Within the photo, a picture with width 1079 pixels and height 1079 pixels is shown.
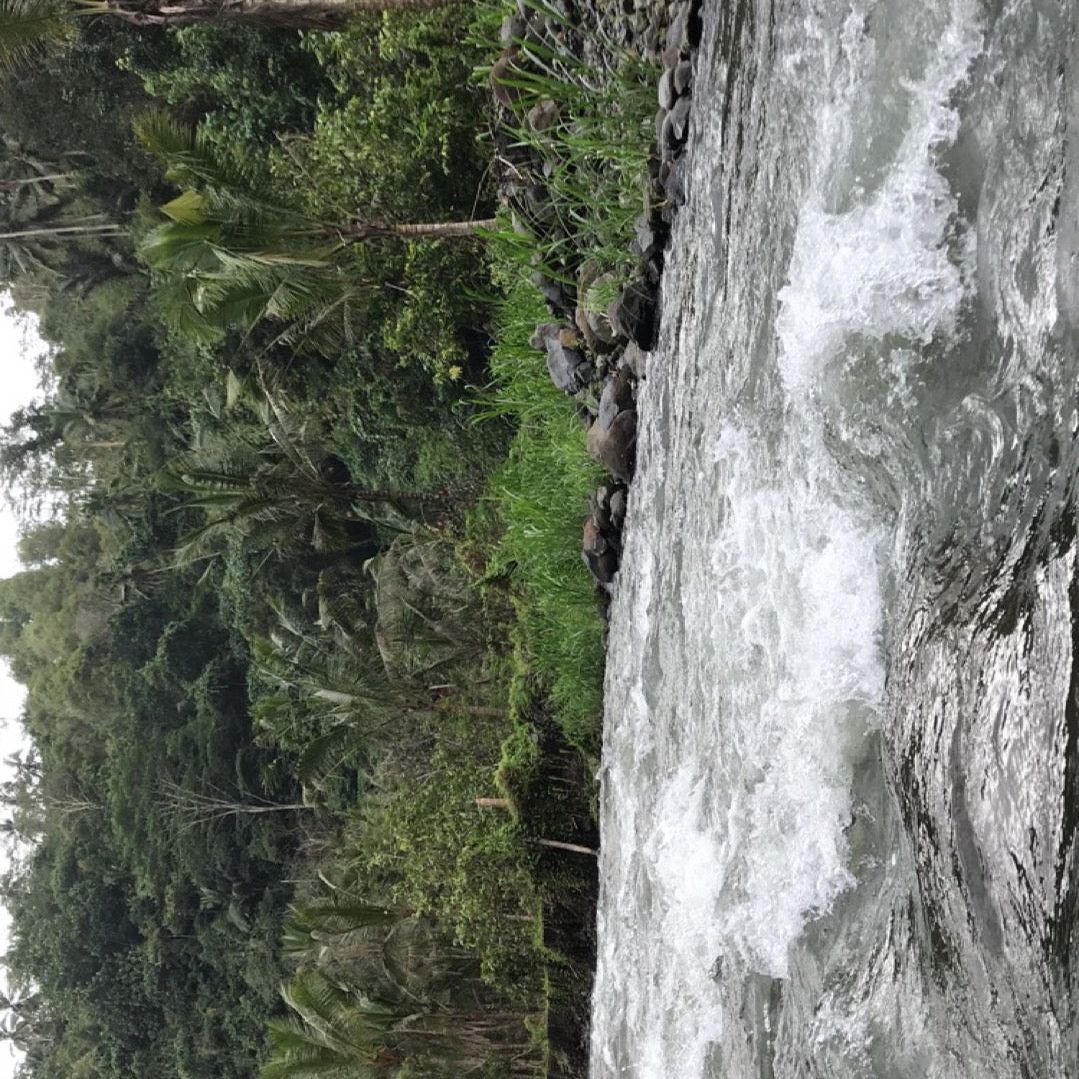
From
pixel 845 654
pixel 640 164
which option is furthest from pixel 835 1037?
pixel 640 164

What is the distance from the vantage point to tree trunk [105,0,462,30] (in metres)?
6.13

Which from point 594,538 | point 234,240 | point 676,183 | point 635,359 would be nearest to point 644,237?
point 676,183

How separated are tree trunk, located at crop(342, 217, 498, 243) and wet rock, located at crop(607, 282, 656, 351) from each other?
1767 millimetres

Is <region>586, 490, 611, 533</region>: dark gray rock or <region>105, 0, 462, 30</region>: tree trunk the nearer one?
<region>586, 490, 611, 533</region>: dark gray rock

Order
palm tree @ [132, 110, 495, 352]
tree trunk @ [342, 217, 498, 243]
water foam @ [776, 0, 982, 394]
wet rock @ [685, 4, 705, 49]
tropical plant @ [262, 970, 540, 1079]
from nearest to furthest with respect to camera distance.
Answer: water foam @ [776, 0, 982, 394]
wet rock @ [685, 4, 705, 49]
tree trunk @ [342, 217, 498, 243]
palm tree @ [132, 110, 495, 352]
tropical plant @ [262, 970, 540, 1079]

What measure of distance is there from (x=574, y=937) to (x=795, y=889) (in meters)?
3.91

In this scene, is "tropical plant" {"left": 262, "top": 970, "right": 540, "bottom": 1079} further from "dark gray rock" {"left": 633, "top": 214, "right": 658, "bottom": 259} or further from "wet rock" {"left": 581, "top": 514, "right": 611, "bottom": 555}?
"dark gray rock" {"left": 633, "top": 214, "right": 658, "bottom": 259}

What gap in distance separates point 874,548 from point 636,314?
2.02 metres

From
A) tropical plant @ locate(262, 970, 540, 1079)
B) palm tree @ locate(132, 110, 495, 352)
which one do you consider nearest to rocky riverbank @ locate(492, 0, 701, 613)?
palm tree @ locate(132, 110, 495, 352)

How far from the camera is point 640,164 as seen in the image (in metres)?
3.88

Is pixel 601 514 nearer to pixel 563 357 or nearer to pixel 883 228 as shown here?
pixel 563 357

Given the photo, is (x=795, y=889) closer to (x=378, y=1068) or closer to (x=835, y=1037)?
(x=835, y=1037)

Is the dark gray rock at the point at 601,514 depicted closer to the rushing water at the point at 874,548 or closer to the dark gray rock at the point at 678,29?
the rushing water at the point at 874,548

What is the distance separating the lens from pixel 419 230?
248 inches
